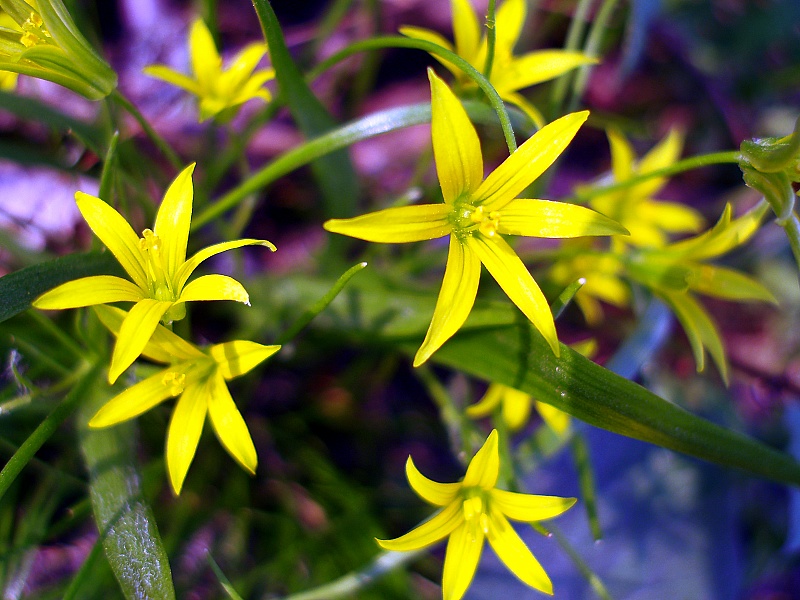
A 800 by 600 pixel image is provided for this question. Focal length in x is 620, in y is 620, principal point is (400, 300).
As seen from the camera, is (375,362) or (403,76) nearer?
(375,362)

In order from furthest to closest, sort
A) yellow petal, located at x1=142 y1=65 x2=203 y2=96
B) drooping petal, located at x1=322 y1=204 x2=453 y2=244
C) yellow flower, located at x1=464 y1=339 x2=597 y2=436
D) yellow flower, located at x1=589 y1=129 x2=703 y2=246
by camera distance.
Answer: yellow flower, located at x1=589 y1=129 x2=703 y2=246, yellow flower, located at x1=464 y1=339 x2=597 y2=436, yellow petal, located at x1=142 y1=65 x2=203 y2=96, drooping petal, located at x1=322 y1=204 x2=453 y2=244

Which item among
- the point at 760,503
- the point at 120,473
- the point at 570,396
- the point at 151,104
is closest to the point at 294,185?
the point at 151,104

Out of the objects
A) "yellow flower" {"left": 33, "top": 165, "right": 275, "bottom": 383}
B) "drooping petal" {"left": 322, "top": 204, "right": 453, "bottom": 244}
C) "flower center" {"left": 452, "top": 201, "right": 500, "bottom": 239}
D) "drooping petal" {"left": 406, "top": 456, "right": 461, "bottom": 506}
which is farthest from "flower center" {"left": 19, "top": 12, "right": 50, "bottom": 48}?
"drooping petal" {"left": 406, "top": 456, "right": 461, "bottom": 506}

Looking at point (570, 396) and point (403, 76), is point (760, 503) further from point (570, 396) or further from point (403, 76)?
point (403, 76)

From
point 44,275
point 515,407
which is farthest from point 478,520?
point 44,275

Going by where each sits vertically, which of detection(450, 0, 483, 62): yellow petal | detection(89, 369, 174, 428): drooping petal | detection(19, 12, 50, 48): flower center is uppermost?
detection(19, 12, 50, 48): flower center

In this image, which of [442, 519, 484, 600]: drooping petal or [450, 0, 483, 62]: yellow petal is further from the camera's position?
[450, 0, 483, 62]: yellow petal

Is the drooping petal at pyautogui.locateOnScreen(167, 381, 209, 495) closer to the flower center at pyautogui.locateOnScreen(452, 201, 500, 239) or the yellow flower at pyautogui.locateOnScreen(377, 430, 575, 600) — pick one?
the yellow flower at pyautogui.locateOnScreen(377, 430, 575, 600)
